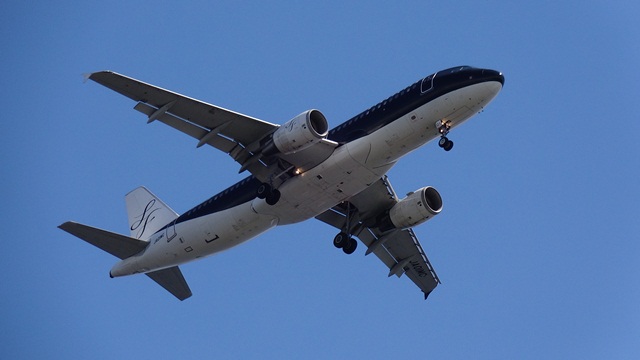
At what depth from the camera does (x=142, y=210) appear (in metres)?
57.3

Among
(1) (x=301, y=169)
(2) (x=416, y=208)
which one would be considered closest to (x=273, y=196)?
(1) (x=301, y=169)

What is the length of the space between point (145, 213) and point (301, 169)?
13793 mm

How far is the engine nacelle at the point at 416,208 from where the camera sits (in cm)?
5091

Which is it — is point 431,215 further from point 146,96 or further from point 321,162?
point 146,96

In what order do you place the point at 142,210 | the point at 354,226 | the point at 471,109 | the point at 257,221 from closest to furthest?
the point at 471,109
the point at 257,221
the point at 354,226
the point at 142,210

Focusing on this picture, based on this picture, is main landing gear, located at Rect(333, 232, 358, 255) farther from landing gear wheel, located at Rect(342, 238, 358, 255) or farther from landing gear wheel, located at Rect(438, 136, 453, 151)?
landing gear wheel, located at Rect(438, 136, 453, 151)

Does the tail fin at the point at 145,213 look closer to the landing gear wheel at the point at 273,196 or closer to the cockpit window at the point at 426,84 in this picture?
the landing gear wheel at the point at 273,196

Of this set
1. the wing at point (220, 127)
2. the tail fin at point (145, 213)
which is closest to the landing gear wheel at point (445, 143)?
the wing at point (220, 127)

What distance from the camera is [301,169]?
46.8 meters

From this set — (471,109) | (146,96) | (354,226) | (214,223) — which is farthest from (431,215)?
(146,96)

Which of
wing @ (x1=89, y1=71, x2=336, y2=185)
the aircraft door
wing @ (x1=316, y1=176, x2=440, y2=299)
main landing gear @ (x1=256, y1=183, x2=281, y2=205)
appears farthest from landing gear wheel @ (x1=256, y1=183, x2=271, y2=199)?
wing @ (x1=316, y1=176, x2=440, y2=299)

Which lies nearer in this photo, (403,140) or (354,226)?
(403,140)

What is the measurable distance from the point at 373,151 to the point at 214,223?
9366mm

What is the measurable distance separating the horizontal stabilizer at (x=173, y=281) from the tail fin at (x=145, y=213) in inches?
84.9
